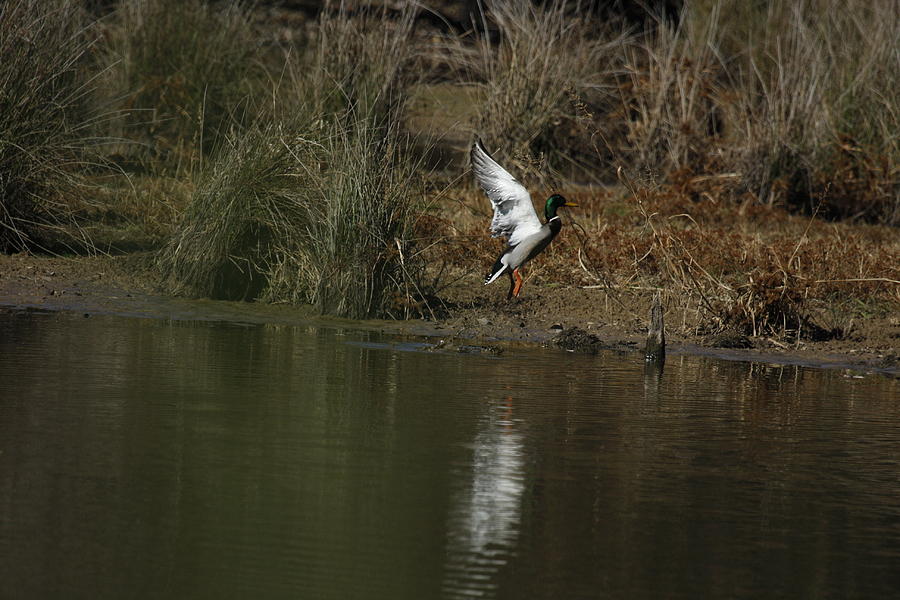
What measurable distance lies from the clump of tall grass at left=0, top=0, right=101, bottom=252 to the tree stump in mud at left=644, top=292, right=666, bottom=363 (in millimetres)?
5024

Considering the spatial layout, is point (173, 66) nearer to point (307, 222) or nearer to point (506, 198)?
point (307, 222)

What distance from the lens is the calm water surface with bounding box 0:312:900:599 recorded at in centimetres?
482

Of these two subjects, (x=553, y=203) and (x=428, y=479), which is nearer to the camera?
(x=428, y=479)

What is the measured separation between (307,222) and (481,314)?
5.03 feet

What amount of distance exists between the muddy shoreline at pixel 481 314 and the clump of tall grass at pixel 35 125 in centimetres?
38

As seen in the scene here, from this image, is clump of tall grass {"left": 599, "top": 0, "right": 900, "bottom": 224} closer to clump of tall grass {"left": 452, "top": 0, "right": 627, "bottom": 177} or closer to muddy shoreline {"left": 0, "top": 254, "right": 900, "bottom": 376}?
clump of tall grass {"left": 452, "top": 0, "right": 627, "bottom": 177}

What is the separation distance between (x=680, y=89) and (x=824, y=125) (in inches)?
65.1

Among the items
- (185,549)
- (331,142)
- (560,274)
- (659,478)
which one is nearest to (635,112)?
(560,274)

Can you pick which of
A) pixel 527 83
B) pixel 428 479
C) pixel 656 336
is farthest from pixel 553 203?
pixel 527 83

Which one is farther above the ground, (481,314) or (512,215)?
(512,215)

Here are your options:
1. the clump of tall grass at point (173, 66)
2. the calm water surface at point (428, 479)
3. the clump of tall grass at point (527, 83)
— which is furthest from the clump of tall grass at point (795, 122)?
the calm water surface at point (428, 479)

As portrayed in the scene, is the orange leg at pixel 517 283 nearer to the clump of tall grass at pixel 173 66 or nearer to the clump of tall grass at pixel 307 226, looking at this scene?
the clump of tall grass at pixel 307 226

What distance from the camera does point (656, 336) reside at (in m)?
9.69

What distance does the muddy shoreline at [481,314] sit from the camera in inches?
409
